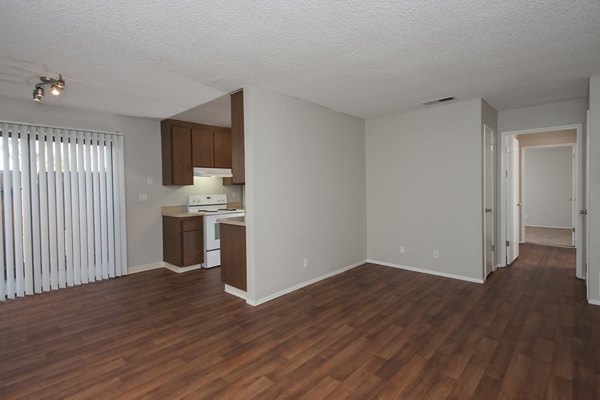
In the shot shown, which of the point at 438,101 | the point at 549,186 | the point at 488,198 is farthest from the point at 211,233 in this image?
the point at 549,186

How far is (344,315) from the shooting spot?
3213mm

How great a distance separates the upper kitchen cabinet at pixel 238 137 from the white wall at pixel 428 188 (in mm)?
2568

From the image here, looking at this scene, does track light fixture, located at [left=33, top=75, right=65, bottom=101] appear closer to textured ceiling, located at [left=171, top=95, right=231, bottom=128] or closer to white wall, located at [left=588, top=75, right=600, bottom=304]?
textured ceiling, located at [left=171, top=95, right=231, bottom=128]

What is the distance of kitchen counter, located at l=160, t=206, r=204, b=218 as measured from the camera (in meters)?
5.08

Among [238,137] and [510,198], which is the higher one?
[238,137]

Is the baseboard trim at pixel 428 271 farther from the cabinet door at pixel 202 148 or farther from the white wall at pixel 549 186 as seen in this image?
the white wall at pixel 549 186

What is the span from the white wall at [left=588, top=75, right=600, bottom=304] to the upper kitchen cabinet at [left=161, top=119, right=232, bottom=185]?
5283 mm

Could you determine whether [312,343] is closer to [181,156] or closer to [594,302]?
[594,302]

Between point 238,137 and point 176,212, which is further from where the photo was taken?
point 176,212

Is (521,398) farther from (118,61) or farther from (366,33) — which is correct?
(118,61)

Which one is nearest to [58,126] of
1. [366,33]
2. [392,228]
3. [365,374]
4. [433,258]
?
[366,33]

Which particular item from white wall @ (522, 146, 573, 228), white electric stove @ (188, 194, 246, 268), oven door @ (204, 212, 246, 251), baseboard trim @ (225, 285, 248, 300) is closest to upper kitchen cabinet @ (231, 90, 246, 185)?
baseboard trim @ (225, 285, 248, 300)

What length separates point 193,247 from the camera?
5.04 m

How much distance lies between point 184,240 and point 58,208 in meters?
1.71
